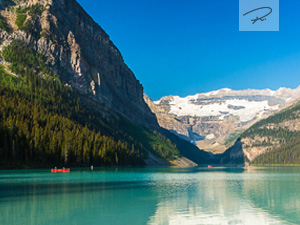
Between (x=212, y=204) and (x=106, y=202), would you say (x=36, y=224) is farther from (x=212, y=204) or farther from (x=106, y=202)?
(x=212, y=204)

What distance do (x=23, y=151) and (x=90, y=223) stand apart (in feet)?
379

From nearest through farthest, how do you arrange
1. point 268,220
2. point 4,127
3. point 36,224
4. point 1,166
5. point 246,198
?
point 36,224 < point 268,220 < point 246,198 < point 1,166 < point 4,127

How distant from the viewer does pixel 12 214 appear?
137ft

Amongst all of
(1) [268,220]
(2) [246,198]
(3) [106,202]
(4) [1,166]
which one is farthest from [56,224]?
(4) [1,166]

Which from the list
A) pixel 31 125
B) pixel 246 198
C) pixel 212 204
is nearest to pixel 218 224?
pixel 212 204

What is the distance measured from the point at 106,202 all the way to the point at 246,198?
27.0m

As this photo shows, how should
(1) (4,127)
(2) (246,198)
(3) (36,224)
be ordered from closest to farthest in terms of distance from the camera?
(3) (36,224) < (2) (246,198) < (1) (4,127)

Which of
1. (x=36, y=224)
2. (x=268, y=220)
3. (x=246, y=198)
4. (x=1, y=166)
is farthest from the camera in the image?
(x=1, y=166)

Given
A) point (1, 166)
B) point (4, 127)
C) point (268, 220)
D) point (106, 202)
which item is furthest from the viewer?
point (4, 127)

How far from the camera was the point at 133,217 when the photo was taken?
4156cm

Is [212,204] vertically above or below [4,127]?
below

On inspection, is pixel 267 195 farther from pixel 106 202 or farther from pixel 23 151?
pixel 23 151

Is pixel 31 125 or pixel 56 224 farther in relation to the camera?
pixel 31 125

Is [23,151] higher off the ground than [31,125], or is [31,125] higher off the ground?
[31,125]
